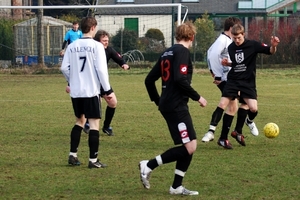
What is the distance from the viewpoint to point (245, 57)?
934cm

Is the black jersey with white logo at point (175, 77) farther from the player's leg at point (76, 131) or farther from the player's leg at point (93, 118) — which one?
the player's leg at point (76, 131)

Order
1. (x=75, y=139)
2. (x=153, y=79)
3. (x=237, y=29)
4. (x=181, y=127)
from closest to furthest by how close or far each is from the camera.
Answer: (x=181, y=127)
(x=153, y=79)
(x=75, y=139)
(x=237, y=29)

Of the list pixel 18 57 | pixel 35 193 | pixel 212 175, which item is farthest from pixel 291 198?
pixel 18 57

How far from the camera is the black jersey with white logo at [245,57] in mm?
9312

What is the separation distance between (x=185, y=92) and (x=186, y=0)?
40177mm

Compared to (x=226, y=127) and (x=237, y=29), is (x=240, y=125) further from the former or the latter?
(x=237, y=29)

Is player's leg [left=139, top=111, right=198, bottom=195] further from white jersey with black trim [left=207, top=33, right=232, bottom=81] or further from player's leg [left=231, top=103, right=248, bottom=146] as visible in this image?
white jersey with black trim [left=207, top=33, right=232, bottom=81]

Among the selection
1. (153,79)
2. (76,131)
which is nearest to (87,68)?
(76,131)

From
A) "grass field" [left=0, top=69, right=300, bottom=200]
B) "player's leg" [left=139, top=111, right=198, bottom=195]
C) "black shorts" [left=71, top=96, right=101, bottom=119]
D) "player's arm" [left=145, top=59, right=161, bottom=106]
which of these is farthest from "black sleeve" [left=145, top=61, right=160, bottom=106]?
"black shorts" [left=71, top=96, right=101, bottom=119]

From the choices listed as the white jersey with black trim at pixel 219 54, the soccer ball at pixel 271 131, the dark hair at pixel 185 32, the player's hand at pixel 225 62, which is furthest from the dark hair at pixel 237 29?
the dark hair at pixel 185 32

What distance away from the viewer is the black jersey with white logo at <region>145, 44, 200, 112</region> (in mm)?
6508

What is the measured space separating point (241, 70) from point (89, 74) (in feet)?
8.55

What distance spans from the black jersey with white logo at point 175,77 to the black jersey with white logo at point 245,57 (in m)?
2.81

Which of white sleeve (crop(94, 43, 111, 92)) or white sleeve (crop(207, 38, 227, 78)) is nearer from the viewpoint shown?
white sleeve (crop(94, 43, 111, 92))
